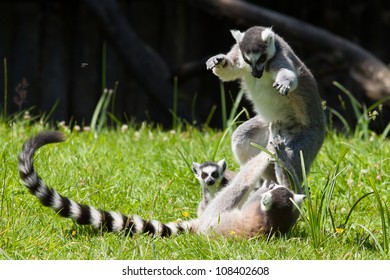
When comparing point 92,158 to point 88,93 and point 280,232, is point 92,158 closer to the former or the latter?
point 280,232

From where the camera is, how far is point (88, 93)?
10.6 metres

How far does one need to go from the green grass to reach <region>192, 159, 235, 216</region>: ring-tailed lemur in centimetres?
13

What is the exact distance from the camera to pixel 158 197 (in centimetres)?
507

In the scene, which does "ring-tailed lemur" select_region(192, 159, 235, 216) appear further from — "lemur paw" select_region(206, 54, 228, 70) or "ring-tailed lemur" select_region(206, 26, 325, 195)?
"lemur paw" select_region(206, 54, 228, 70)

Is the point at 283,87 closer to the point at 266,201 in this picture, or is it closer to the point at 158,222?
the point at 266,201

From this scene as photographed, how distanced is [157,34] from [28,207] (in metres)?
6.47

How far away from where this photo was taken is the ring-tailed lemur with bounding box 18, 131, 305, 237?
4.19m

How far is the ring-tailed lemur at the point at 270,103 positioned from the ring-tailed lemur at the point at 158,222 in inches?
12.4

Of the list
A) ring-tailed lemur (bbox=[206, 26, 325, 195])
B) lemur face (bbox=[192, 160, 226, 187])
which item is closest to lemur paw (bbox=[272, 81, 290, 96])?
ring-tailed lemur (bbox=[206, 26, 325, 195])

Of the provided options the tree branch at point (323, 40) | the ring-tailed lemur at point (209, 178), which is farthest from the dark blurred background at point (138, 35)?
the ring-tailed lemur at point (209, 178)

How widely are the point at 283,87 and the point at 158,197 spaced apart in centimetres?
127

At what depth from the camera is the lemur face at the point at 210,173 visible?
4910mm

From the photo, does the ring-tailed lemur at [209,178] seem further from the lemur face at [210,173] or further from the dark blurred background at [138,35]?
the dark blurred background at [138,35]
